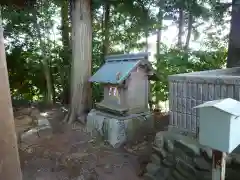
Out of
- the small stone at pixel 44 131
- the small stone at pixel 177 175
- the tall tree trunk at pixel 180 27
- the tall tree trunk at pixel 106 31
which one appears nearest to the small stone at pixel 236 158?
the small stone at pixel 177 175

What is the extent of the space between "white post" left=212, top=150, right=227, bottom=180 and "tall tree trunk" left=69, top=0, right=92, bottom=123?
433 cm

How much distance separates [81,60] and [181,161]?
3.64 meters

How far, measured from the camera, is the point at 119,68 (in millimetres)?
4543

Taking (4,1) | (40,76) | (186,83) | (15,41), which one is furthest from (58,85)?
(186,83)

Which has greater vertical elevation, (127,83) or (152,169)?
(127,83)

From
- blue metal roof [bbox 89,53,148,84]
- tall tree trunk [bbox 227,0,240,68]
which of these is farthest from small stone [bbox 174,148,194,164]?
tall tree trunk [bbox 227,0,240,68]

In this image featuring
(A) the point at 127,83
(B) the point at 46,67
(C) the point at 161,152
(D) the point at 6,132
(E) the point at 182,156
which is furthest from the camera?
(B) the point at 46,67

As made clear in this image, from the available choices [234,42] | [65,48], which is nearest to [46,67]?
[65,48]

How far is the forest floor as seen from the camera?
3468 millimetres

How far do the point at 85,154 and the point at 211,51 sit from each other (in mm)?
4460

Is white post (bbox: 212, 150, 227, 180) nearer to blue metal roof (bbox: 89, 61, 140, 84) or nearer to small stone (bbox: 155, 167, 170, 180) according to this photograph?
small stone (bbox: 155, 167, 170, 180)

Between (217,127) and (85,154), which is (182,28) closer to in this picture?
(85,154)

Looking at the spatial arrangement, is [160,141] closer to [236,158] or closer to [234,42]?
[236,158]

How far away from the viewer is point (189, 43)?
6301mm
